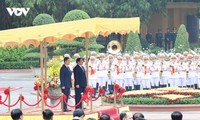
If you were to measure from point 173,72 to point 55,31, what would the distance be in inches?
495

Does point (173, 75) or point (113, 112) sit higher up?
point (173, 75)

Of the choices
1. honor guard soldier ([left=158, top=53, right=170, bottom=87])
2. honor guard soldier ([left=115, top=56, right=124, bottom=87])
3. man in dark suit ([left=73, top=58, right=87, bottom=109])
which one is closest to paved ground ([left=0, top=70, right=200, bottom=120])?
man in dark suit ([left=73, top=58, right=87, bottom=109])

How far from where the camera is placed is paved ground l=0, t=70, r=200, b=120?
25.2 m

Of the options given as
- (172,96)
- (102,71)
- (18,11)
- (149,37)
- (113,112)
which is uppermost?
(18,11)

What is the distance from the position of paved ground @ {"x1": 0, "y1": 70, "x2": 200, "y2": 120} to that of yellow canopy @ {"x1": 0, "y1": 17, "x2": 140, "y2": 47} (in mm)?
4011

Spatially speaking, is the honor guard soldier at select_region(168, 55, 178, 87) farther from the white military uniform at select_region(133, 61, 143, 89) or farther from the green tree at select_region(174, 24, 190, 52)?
the green tree at select_region(174, 24, 190, 52)

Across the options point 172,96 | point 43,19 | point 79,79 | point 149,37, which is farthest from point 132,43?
point 79,79

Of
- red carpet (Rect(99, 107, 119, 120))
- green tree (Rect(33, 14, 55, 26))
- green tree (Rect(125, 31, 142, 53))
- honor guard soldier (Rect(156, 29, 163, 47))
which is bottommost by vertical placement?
red carpet (Rect(99, 107, 119, 120))

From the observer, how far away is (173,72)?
32.9 m

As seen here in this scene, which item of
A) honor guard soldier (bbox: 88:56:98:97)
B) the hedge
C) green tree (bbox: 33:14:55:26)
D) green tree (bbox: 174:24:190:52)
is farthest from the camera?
the hedge

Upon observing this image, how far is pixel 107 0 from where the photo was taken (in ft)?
180

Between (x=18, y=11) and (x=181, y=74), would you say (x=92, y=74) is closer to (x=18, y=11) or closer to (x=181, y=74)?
(x=181, y=74)

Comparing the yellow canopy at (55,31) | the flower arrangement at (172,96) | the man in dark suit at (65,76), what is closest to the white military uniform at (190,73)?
the flower arrangement at (172,96)

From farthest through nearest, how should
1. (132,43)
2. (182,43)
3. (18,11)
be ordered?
(18,11)
(182,43)
(132,43)
